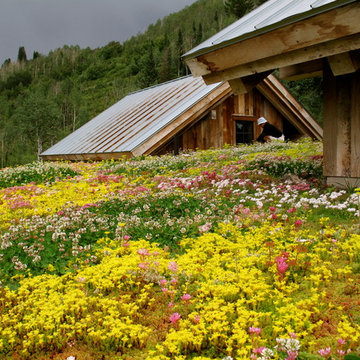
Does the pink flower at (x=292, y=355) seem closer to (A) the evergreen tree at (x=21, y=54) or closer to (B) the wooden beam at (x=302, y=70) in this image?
(B) the wooden beam at (x=302, y=70)

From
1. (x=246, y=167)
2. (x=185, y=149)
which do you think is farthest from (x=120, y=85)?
(x=246, y=167)

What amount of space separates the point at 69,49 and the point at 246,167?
16811 centimetres

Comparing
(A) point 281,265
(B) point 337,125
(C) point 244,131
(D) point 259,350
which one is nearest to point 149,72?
(C) point 244,131

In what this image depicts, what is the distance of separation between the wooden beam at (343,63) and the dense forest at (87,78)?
2228 cm

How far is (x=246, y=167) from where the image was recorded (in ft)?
27.1

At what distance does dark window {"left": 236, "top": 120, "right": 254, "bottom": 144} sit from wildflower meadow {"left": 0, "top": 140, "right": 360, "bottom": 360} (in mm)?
10707

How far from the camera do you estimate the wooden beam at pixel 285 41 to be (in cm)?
453

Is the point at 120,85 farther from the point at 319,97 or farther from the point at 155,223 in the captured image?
the point at 155,223

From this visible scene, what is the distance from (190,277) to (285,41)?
355 centimetres

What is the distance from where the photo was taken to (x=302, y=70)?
8.10 m

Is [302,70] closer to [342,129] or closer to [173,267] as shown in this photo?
[342,129]

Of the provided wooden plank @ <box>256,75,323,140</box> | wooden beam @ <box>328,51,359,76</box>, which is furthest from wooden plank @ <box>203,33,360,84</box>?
wooden plank @ <box>256,75,323,140</box>

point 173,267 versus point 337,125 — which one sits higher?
point 337,125

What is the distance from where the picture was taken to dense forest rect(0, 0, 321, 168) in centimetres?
5328
